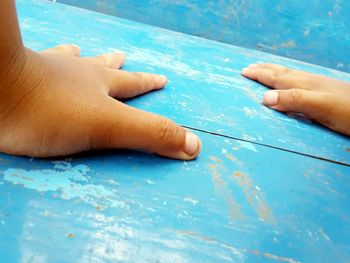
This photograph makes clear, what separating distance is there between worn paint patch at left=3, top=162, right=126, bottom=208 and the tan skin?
4 cm

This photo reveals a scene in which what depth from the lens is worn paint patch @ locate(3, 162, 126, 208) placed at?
43 centimetres

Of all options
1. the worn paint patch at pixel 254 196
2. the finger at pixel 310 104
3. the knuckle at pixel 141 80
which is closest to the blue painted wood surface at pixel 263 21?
the finger at pixel 310 104

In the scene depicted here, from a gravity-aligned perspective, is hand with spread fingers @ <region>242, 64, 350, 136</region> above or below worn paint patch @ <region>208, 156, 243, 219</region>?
above

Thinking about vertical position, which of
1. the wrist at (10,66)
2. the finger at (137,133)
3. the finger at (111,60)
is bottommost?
the finger at (137,133)

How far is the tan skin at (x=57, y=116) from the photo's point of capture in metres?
0.47

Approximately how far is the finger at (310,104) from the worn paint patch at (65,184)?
1.65ft

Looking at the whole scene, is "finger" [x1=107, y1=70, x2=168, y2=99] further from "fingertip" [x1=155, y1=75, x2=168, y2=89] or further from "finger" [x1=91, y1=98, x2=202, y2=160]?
"finger" [x1=91, y1=98, x2=202, y2=160]

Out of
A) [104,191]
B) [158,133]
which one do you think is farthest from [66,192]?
[158,133]

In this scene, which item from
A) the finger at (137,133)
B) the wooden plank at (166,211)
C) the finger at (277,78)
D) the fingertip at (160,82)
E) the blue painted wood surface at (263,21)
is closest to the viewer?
the wooden plank at (166,211)

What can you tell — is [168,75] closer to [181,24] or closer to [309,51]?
[181,24]

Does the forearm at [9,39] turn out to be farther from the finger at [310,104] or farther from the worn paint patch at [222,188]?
the finger at [310,104]

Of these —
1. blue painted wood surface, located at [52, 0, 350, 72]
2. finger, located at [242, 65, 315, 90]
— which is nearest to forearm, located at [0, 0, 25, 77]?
finger, located at [242, 65, 315, 90]

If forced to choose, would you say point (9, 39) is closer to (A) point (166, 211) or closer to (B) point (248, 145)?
(A) point (166, 211)

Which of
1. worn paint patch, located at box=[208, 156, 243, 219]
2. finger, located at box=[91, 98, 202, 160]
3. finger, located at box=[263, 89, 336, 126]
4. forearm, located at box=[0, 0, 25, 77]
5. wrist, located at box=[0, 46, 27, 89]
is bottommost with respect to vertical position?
worn paint patch, located at box=[208, 156, 243, 219]
